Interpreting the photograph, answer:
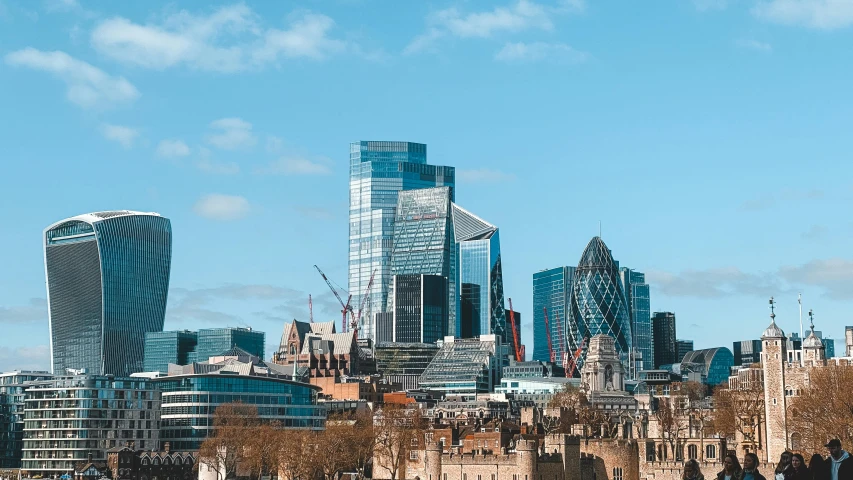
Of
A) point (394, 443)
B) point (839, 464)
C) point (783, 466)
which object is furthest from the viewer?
point (394, 443)

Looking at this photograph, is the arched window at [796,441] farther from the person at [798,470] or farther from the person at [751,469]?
the person at [751,469]

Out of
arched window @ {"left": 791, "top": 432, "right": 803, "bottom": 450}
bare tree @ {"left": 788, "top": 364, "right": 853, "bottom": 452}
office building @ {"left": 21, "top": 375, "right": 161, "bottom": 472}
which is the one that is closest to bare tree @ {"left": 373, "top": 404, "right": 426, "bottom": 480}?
office building @ {"left": 21, "top": 375, "right": 161, "bottom": 472}

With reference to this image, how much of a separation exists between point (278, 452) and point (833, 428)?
239 ft

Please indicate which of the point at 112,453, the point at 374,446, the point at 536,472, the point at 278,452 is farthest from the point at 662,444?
the point at 112,453

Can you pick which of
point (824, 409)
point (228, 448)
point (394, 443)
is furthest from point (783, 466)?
point (394, 443)

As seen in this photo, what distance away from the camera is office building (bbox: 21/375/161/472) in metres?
188

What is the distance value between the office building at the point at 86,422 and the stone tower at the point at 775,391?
9926 centimetres

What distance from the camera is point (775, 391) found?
135 metres

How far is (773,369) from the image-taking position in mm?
135625

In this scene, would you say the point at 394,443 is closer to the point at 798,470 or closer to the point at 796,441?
the point at 796,441

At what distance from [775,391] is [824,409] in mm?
16753

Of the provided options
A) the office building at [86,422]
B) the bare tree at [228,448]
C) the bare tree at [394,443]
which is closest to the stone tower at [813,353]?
the bare tree at [394,443]

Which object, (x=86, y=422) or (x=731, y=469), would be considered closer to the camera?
(x=731, y=469)

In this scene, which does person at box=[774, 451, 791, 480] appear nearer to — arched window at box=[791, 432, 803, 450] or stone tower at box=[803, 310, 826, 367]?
arched window at box=[791, 432, 803, 450]
